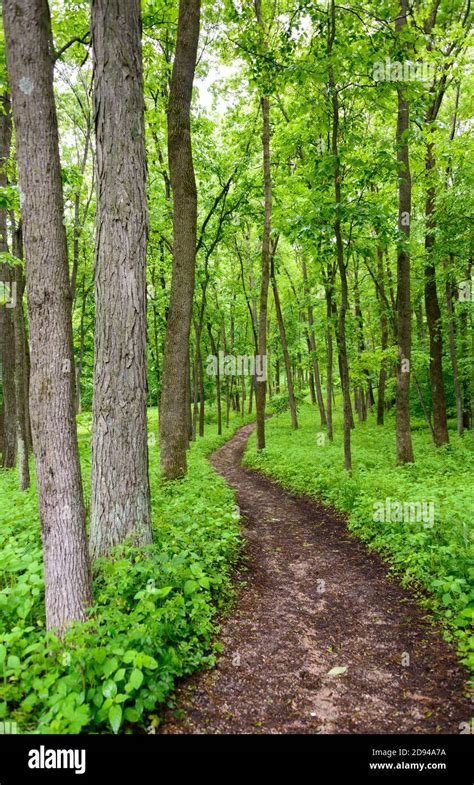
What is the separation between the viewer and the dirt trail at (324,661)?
3.32 m

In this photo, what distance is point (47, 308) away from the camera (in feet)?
12.7

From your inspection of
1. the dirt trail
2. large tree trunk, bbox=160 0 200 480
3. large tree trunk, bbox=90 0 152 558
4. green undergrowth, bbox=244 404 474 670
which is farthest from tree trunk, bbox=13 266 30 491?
green undergrowth, bbox=244 404 474 670

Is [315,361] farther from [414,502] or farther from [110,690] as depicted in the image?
[110,690]

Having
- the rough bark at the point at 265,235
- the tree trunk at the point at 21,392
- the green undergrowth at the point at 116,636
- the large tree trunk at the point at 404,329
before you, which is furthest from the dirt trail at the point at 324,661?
the rough bark at the point at 265,235

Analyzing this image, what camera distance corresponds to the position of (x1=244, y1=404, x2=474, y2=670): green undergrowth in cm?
471

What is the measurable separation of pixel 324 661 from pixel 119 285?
14.7 ft

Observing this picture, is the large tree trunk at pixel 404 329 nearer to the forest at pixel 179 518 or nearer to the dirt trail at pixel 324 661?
the forest at pixel 179 518

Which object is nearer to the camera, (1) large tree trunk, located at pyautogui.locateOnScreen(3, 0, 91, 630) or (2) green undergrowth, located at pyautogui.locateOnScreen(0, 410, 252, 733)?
(2) green undergrowth, located at pyautogui.locateOnScreen(0, 410, 252, 733)

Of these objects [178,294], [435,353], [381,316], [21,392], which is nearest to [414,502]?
[178,294]

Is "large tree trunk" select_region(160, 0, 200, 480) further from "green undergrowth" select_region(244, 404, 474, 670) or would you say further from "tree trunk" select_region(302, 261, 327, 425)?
"tree trunk" select_region(302, 261, 327, 425)

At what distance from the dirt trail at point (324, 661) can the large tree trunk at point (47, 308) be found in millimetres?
1512

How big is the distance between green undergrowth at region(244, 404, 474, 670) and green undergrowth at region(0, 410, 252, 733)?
98.1 inches

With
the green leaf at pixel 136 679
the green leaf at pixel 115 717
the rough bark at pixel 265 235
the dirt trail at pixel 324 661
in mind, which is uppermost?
the rough bark at pixel 265 235
